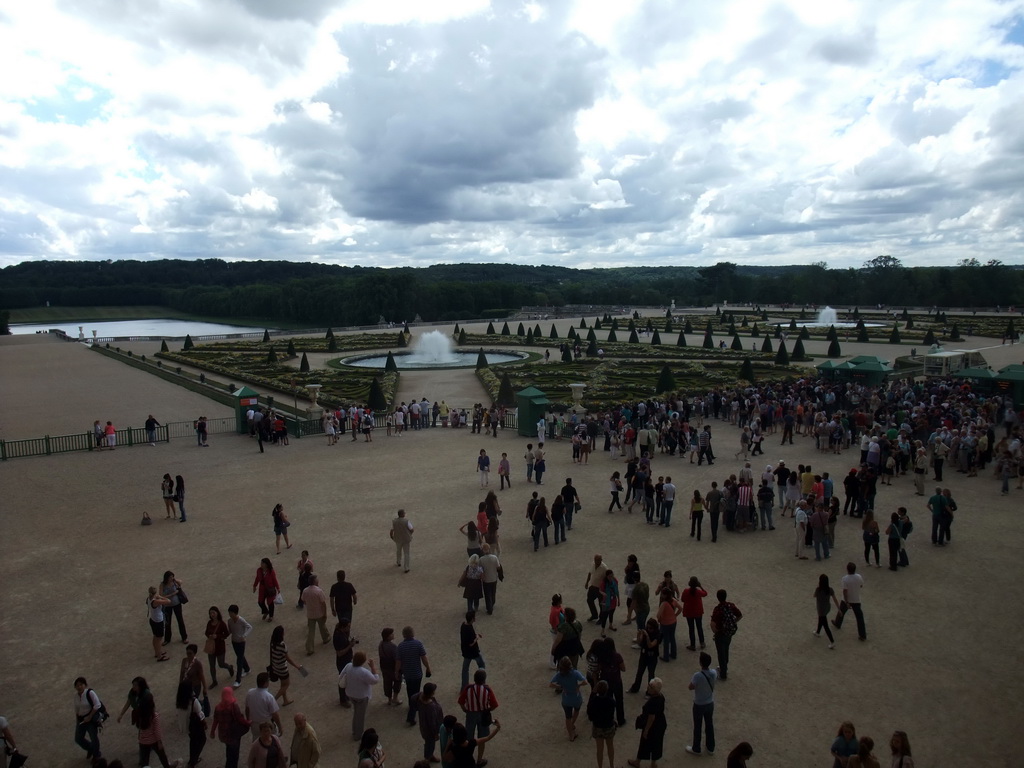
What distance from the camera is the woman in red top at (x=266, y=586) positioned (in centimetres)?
1123

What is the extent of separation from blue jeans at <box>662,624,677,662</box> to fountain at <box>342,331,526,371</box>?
39.6 meters

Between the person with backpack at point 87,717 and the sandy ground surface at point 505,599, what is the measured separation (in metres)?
0.36

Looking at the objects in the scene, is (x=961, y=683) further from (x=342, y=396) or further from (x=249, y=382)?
(x=249, y=382)

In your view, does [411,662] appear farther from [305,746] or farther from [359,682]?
[305,746]

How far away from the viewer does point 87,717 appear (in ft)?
27.0

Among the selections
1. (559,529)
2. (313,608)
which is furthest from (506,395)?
(313,608)

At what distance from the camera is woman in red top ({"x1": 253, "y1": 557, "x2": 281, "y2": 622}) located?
36.9ft

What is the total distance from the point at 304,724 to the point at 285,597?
5740 mm

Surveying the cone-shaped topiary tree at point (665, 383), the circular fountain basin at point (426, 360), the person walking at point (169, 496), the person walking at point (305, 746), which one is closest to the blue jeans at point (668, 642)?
the person walking at point (305, 746)

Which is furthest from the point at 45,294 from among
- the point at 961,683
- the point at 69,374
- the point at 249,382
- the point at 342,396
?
the point at 961,683

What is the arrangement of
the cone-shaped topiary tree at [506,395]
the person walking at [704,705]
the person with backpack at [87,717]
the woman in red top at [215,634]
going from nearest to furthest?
the person walking at [704,705], the person with backpack at [87,717], the woman in red top at [215,634], the cone-shaped topiary tree at [506,395]

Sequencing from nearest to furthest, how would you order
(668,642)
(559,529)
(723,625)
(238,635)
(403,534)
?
(723,625) → (238,635) → (668,642) → (403,534) → (559,529)

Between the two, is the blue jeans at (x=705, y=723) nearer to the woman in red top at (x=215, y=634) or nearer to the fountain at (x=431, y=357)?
the woman in red top at (x=215, y=634)

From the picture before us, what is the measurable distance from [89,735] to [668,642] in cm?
705
